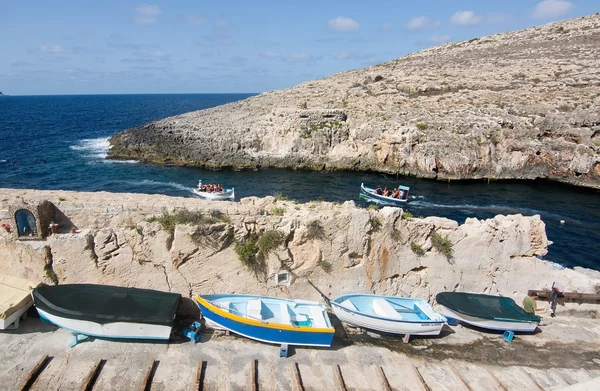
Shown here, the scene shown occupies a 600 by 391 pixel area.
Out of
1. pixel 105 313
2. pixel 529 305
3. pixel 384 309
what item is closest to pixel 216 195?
pixel 105 313

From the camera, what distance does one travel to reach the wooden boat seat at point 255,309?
905 cm

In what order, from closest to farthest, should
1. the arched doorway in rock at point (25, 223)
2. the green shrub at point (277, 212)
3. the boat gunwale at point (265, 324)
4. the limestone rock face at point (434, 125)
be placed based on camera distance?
the boat gunwale at point (265, 324)
the arched doorway in rock at point (25, 223)
the green shrub at point (277, 212)
the limestone rock face at point (434, 125)

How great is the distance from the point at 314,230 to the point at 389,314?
2913mm

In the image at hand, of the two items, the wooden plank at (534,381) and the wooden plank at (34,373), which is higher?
the wooden plank at (534,381)

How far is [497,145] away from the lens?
40.6 m

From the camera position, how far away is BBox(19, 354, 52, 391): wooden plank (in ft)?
24.6

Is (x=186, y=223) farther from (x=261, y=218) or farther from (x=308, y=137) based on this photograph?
(x=308, y=137)

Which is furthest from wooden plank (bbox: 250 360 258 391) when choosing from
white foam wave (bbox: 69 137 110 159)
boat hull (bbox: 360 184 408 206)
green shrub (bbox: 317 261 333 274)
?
white foam wave (bbox: 69 137 110 159)

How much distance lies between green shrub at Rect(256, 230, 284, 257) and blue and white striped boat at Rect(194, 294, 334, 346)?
1.25m

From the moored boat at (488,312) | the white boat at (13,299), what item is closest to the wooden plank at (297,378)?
the moored boat at (488,312)

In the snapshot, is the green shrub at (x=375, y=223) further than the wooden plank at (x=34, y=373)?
Yes

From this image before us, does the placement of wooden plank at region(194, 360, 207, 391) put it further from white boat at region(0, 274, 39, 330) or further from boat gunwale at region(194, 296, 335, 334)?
white boat at region(0, 274, 39, 330)

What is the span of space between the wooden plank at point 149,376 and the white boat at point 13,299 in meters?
3.55

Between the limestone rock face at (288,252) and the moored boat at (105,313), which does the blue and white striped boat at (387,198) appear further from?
the moored boat at (105,313)
